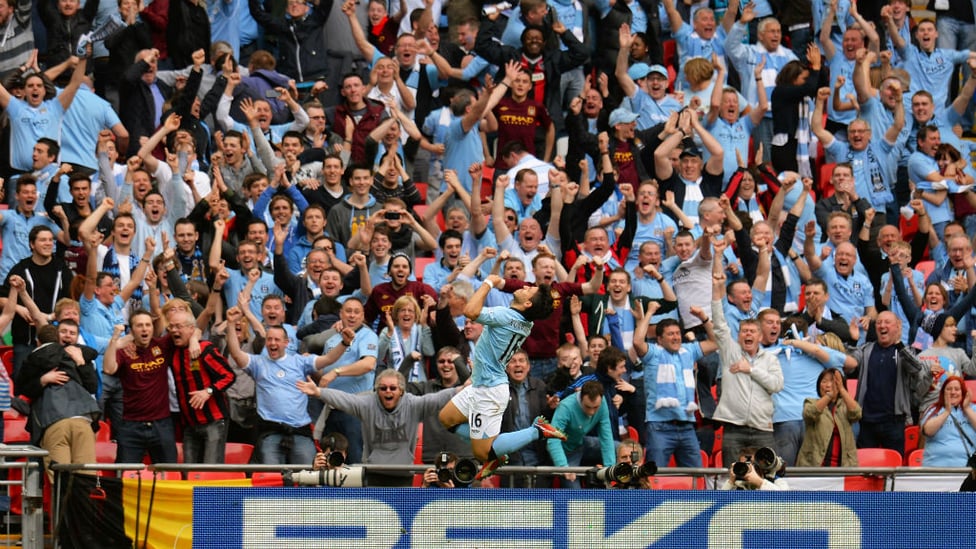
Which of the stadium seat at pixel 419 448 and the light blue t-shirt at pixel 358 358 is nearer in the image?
the stadium seat at pixel 419 448

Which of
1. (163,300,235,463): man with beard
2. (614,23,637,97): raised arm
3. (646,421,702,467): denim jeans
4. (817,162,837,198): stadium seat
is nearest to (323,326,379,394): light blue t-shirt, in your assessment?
(163,300,235,463): man with beard

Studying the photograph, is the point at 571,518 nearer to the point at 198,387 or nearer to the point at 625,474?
the point at 625,474

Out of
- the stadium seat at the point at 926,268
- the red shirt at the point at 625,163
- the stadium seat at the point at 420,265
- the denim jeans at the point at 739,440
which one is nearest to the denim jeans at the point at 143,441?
the stadium seat at the point at 420,265

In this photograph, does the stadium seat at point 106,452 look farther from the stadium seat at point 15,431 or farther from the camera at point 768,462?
the camera at point 768,462

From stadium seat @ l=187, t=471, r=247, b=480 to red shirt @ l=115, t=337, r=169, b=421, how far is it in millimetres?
782

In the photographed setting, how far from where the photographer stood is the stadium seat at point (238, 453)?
51.9ft

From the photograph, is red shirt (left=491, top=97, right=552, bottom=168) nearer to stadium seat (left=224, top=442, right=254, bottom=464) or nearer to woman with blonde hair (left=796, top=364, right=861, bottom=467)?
woman with blonde hair (left=796, top=364, right=861, bottom=467)

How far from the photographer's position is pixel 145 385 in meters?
15.4

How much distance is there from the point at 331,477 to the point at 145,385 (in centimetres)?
305

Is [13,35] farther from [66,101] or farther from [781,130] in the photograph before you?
[781,130]

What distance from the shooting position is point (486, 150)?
20359mm

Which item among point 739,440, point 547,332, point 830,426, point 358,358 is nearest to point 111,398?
point 358,358

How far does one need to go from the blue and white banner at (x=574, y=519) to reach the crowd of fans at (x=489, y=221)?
207 cm

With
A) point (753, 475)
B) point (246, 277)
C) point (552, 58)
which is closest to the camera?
point (753, 475)
